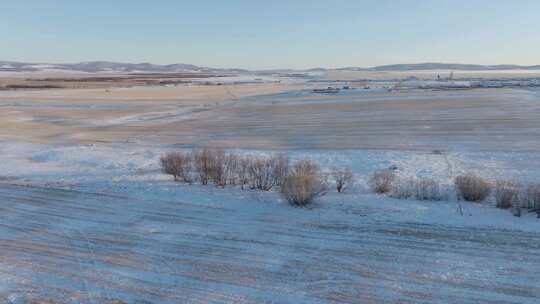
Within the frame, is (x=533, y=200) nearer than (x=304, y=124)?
Yes

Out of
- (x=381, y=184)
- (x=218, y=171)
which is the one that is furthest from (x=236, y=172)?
(x=381, y=184)

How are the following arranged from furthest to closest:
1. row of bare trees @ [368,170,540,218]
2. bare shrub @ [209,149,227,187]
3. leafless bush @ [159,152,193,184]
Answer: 1. leafless bush @ [159,152,193,184]
2. bare shrub @ [209,149,227,187]
3. row of bare trees @ [368,170,540,218]

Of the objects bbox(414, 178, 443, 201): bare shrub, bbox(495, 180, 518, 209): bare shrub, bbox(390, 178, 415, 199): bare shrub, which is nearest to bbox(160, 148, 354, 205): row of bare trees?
bbox(390, 178, 415, 199): bare shrub

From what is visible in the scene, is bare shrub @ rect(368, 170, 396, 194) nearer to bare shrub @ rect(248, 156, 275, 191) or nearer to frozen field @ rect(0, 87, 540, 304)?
frozen field @ rect(0, 87, 540, 304)

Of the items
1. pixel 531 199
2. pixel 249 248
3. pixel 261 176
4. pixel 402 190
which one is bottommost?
pixel 249 248

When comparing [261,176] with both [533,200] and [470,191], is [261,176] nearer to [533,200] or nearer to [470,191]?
[470,191]

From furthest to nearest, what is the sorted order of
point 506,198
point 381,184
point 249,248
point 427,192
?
point 381,184 → point 427,192 → point 506,198 → point 249,248

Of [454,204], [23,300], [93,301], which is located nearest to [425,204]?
[454,204]

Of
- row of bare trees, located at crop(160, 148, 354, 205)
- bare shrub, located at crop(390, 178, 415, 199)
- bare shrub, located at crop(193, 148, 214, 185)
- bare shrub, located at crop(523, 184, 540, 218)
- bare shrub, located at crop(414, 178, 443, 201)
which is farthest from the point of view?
bare shrub, located at crop(193, 148, 214, 185)
